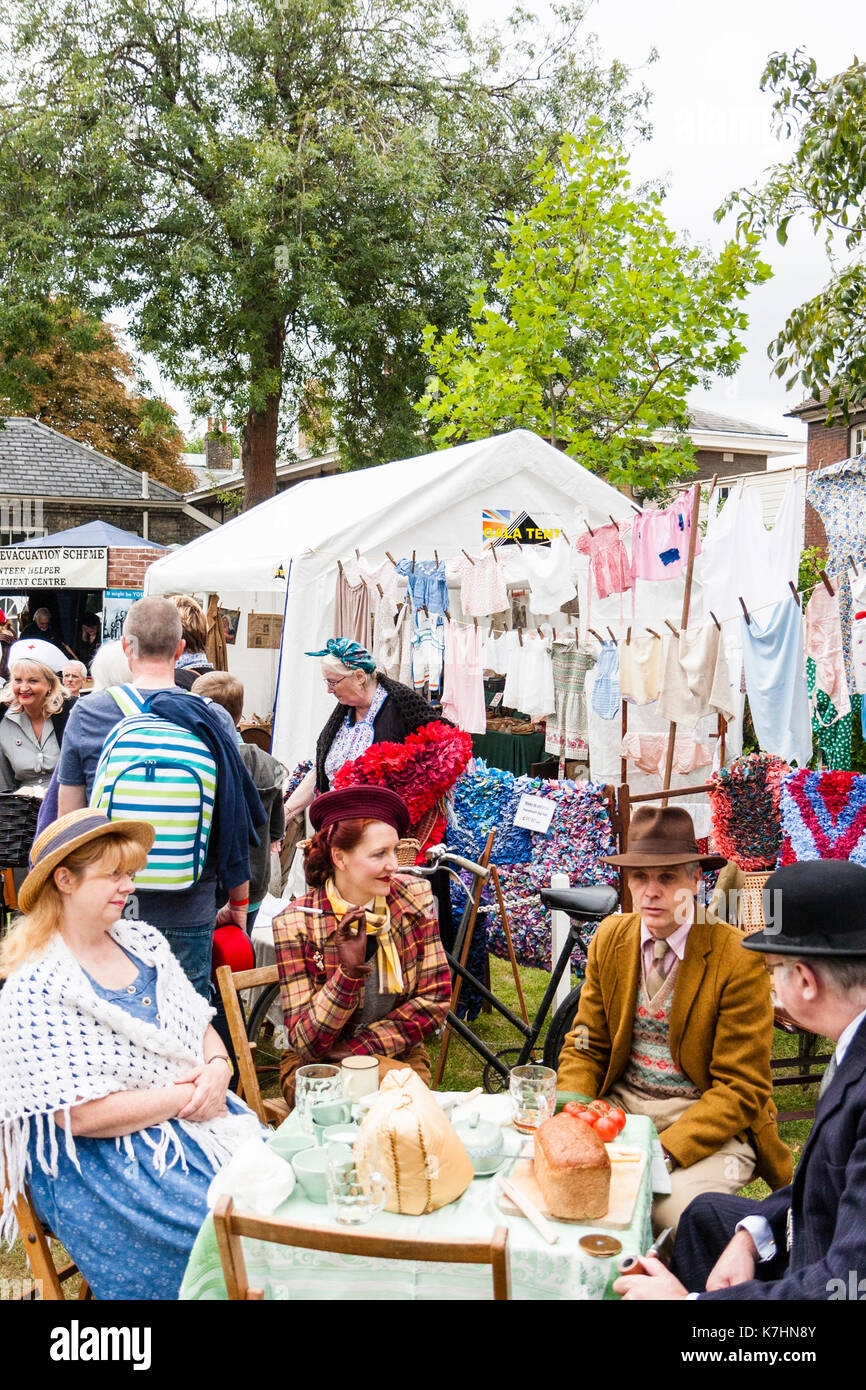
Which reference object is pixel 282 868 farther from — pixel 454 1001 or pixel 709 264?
pixel 709 264

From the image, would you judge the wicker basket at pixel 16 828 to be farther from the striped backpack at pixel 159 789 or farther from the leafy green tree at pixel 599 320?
the leafy green tree at pixel 599 320

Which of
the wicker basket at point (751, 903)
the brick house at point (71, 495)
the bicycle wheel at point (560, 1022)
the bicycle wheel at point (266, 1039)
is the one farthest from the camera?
the brick house at point (71, 495)

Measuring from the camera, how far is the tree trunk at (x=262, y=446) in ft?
59.2

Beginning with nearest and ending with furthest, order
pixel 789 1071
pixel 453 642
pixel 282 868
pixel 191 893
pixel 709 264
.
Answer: pixel 191 893, pixel 789 1071, pixel 282 868, pixel 453 642, pixel 709 264

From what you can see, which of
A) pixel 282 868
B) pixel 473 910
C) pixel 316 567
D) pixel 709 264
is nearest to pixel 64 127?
pixel 709 264

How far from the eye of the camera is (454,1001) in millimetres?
4676

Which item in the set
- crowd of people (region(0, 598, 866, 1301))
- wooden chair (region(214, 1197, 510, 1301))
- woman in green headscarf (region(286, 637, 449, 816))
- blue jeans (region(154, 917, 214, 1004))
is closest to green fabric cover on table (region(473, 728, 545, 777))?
woman in green headscarf (region(286, 637, 449, 816))

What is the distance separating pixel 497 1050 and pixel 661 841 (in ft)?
7.58

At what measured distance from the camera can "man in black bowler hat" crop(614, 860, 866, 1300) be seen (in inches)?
72.5

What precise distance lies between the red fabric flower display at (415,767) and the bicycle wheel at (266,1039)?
933mm

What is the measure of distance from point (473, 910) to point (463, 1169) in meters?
2.31

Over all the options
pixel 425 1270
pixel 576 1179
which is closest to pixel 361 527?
pixel 576 1179

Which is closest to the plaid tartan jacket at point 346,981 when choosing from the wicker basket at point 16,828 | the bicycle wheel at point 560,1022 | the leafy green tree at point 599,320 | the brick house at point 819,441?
the bicycle wheel at point 560,1022

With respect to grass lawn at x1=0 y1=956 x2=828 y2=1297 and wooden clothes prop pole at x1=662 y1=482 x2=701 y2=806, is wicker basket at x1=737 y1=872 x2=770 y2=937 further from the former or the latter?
grass lawn at x1=0 y1=956 x2=828 y2=1297
